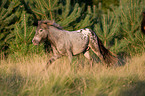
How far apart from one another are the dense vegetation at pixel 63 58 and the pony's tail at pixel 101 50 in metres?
0.31

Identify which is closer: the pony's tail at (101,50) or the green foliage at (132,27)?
the pony's tail at (101,50)

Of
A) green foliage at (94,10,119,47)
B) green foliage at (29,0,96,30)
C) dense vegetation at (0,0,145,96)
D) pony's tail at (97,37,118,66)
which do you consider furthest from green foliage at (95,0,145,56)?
pony's tail at (97,37,118,66)

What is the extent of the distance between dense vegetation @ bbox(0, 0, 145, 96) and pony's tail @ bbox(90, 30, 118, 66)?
1.03 feet

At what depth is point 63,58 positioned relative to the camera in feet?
22.6

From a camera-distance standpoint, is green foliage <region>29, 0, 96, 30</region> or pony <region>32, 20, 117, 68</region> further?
green foliage <region>29, 0, 96, 30</region>

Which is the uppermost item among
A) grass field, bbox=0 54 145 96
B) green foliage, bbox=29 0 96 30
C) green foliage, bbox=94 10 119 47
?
green foliage, bbox=29 0 96 30

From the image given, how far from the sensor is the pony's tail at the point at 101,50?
5895mm

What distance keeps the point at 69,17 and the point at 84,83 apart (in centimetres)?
391

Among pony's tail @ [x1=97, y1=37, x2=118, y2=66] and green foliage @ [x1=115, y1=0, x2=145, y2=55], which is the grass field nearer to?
pony's tail @ [x1=97, y1=37, x2=118, y2=66]

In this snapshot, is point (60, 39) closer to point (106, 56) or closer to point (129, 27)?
point (106, 56)

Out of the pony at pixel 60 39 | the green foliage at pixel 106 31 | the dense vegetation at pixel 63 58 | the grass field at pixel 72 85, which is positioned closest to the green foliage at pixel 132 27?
the dense vegetation at pixel 63 58

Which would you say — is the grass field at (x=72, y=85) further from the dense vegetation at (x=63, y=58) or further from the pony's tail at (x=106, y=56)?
the pony's tail at (x=106, y=56)

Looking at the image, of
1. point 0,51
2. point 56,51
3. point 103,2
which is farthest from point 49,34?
point 103,2

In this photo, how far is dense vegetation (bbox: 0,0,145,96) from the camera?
13.1 ft
